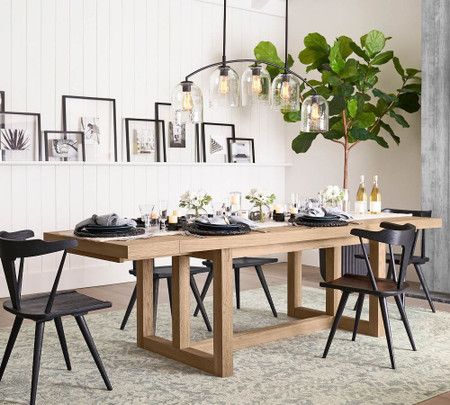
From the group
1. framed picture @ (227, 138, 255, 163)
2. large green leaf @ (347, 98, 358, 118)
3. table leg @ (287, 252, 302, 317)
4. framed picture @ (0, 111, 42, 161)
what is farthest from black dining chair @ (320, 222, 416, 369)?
framed picture @ (227, 138, 255, 163)

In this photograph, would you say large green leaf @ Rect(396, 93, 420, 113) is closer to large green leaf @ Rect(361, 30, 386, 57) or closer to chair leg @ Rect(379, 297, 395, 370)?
large green leaf @ Rect(361, 30, 386, 57)

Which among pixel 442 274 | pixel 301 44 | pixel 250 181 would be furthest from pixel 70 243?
pixel 301 44

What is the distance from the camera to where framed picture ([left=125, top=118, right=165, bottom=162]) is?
270 inches

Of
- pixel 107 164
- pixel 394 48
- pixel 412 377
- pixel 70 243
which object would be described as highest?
pixel 394 48

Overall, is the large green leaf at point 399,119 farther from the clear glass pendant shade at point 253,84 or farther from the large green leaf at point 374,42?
the clear glass pendant shade at point 253,84

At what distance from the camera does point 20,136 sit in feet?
20.1

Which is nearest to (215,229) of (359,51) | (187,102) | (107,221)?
(107,221)

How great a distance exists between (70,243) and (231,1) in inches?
202

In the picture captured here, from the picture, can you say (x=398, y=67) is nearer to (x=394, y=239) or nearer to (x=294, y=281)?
(x=294, y=281)

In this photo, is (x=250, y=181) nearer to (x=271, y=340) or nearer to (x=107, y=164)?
(x=107, y=164)

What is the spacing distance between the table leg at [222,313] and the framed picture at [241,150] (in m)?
3.99

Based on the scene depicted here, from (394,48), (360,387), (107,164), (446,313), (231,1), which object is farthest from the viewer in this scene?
(231,1)

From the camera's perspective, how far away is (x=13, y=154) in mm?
6078

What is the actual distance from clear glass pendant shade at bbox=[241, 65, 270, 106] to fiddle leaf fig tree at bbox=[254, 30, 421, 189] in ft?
8.19
